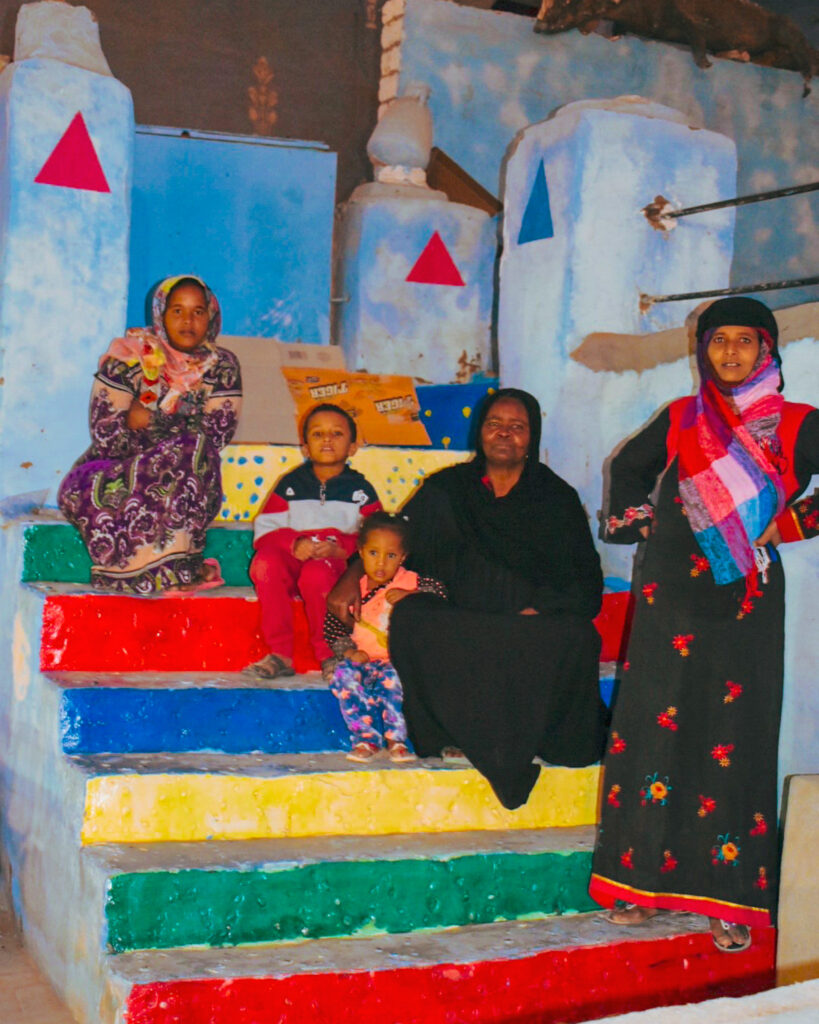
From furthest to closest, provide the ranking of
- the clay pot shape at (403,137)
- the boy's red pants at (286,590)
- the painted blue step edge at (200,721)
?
the clay pot shape at (403,137) < the boy's red pants at (286,590) < the painted blue step edge at (200,721)

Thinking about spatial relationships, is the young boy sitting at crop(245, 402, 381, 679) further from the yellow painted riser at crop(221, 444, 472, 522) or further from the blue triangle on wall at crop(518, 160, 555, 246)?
the blue triangle on wall at crop(518, 160, 555, 246)

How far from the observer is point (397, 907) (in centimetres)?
339

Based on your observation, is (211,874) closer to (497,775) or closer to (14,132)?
(497,775)

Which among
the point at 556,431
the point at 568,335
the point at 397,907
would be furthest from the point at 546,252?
the point at 397,907

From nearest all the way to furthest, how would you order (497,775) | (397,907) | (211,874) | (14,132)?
(211,874), (397,907), (497,775), (14,132)

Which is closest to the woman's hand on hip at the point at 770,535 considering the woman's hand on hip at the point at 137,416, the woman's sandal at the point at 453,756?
the woman's sandal at the point at 453,756

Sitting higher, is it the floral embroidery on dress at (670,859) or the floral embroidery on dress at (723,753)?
the floral embroidery on dress at (723,753)

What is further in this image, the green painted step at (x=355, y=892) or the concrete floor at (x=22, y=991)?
the concrete floor at (x=22, y=991)

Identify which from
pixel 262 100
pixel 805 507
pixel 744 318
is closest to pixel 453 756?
pixel 805 507

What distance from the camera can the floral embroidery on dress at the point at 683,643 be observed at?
3354 millimetres

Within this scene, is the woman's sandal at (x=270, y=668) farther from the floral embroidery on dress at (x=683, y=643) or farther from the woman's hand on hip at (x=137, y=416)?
the floral embroidery on dress at (x=683, y=643)

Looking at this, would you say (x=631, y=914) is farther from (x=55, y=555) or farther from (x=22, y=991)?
(x=55, y=555)

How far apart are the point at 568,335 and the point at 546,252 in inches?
16.8

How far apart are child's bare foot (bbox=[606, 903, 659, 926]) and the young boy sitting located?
121 cm
